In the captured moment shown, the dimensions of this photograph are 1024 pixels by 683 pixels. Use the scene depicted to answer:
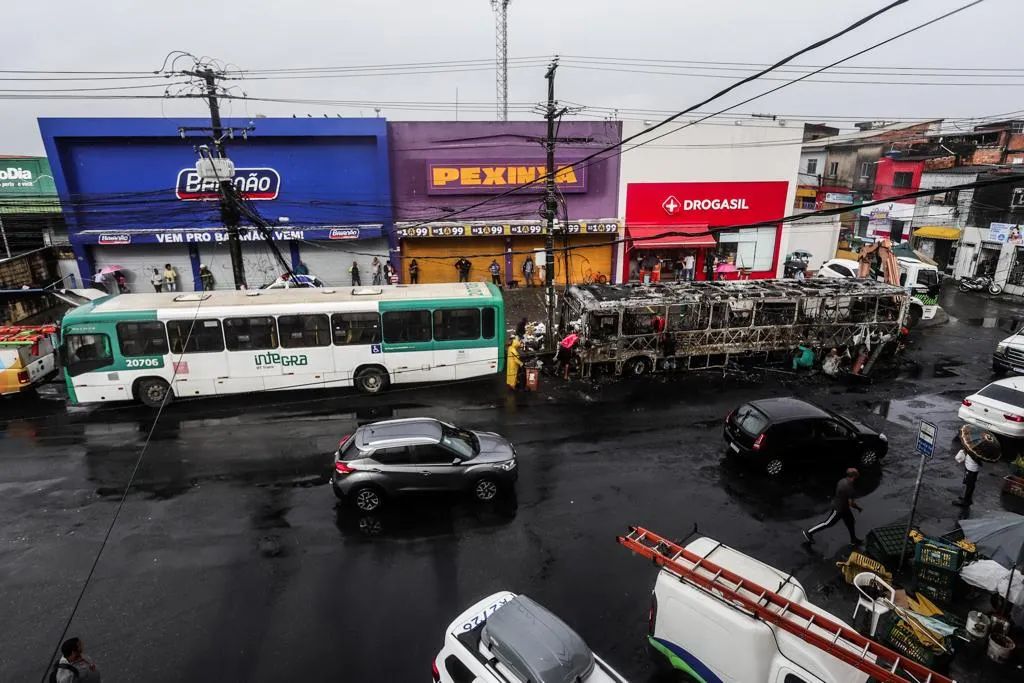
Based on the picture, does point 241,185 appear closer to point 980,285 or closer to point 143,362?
point 143,362

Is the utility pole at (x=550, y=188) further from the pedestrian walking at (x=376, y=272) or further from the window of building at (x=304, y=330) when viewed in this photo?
the pedestrian walking at (x=376, y=272)

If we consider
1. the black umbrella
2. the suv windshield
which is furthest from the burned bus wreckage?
the suv windshield

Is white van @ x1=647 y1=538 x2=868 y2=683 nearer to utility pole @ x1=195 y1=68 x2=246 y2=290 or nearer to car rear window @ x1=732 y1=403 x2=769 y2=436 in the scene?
car rear window @ x1=732 y1=403 x2=769 y2=436

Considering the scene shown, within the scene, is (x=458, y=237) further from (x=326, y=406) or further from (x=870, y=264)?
(x=870, y=264)

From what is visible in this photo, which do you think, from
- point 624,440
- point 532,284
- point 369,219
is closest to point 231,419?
point 624,440

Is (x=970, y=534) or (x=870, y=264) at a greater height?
(x=870, y=264)

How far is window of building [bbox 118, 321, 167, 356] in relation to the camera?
50.0 ft

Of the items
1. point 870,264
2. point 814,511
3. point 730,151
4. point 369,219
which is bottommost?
point 814,511

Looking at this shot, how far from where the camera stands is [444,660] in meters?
6.23

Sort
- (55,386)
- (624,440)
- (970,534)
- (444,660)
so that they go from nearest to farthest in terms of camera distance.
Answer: (444,660) < (970,534) < (624,440) < (55,386)

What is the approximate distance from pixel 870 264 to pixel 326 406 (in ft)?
75.8

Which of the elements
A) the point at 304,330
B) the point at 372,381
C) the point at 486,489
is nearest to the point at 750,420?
the point at 486,489

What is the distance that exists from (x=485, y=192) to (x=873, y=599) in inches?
958

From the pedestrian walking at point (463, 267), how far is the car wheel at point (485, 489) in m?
18.7
